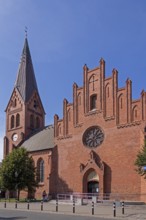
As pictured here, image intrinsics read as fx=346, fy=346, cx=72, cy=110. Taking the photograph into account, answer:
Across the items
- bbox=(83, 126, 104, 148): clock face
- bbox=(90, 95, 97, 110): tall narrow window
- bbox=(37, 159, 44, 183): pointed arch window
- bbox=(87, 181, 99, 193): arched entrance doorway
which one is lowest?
bbox=(87, 181, 99, 193): arched entrance doorway

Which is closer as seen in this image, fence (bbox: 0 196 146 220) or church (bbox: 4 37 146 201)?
fence (bbox: 0 196 146 220)

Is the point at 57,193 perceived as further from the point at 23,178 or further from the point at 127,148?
the point at 127,148

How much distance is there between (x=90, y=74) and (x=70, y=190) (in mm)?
16144

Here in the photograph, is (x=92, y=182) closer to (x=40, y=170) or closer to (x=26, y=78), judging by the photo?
(x=40, y=170)

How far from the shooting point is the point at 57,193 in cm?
4878

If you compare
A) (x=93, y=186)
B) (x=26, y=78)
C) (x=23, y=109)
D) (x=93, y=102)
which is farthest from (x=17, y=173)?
(x=26, y=78)

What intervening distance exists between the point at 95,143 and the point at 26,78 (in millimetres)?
26960

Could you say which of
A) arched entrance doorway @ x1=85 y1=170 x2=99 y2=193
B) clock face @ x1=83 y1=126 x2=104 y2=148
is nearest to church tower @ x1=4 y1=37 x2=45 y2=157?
clock face @ x1=83 y1=126 x2=104 y2=148

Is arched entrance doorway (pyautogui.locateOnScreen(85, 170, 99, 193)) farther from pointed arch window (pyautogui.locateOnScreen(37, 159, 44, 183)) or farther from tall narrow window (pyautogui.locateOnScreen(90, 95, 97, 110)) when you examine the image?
pointed arch window (pyautogui.locateOnScreen(37, 159, 44, 183))

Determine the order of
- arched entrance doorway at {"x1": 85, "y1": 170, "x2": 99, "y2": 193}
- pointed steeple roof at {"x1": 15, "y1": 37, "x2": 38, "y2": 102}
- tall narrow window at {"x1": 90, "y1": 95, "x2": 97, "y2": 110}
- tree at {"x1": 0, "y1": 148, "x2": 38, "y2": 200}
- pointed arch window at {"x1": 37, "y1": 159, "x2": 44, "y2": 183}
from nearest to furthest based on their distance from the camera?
arched entrance doorway at {"x1": 85, "y1": 170, "x2": 99, "y2": 193}
tree at {"x1": 0, "y1": 148, "x2": 38, "y2": 200}
tall narrow window at {"x1": 90, "y1": 95, "x2": 97, "y2": 110}
pointed arch window at {"x1": 37, "y1": 159, "x2": 44, "y2": 183}
pointed steeple roof at {"x1": 15, "y1": 37, "x2": 38, "y2": 102}

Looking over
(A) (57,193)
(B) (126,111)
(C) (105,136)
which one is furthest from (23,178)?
(B) (126,111)

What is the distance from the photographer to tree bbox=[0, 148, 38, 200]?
152ft

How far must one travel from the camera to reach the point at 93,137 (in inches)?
1810

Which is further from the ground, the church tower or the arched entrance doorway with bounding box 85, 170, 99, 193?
the church tower
